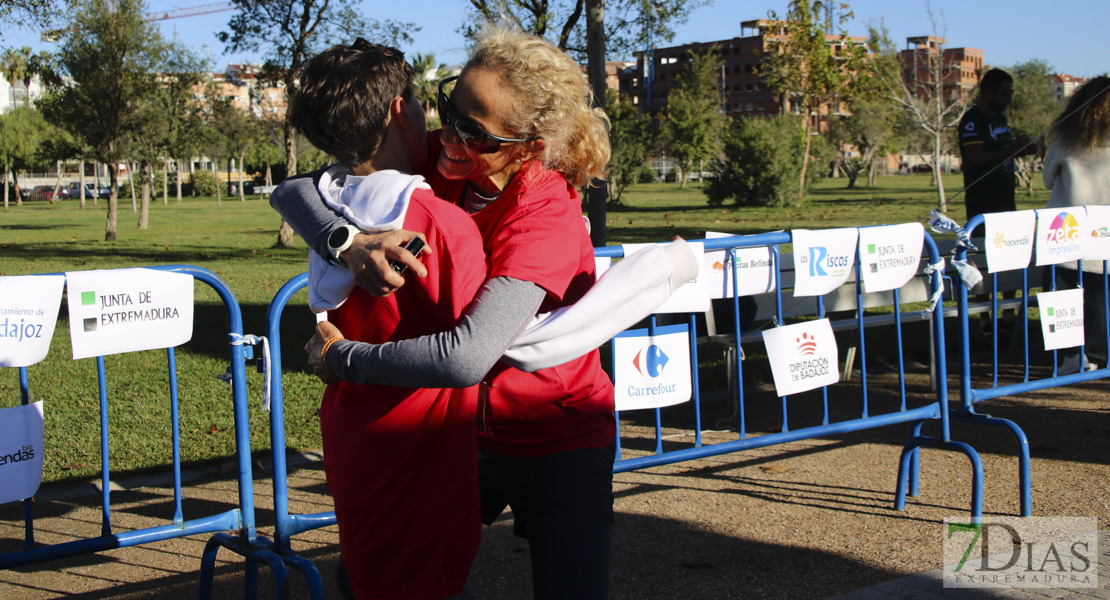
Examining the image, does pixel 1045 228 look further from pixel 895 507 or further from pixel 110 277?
pixel 110 277

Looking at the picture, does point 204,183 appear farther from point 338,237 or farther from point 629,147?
point 338,237

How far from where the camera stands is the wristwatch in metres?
1.67

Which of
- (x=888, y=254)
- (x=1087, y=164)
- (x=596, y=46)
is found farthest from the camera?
(x=596, y=46)

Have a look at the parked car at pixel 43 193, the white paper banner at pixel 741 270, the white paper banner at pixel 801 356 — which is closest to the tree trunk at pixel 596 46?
the white paper banner at pixel 741 270

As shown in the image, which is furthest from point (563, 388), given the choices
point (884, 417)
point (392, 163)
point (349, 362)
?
point (884, 417)

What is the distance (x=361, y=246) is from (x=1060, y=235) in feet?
14.2

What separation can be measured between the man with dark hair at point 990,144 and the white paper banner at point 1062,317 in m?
2.55

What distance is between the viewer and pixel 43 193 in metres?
77.0

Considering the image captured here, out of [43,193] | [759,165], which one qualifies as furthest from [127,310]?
[43,193]

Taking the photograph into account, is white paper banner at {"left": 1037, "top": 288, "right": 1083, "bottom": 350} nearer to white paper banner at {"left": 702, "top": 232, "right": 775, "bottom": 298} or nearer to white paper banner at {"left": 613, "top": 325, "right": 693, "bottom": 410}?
white paper banner at {"left": 702, "top": 232, "right": 775, "bottom": 298}

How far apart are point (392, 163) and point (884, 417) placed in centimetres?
302

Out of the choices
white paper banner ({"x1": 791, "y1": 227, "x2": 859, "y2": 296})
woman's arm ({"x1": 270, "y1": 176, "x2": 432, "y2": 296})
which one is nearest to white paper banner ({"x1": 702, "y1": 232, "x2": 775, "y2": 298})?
white paper banner ({"x1": 791, "y1": 227, "x2": 859, "y2": 296})

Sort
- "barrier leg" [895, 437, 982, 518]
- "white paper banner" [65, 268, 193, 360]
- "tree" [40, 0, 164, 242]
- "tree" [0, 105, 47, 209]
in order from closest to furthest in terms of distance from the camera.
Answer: "white paper banner" [65, 268, 193, 360], "barrier leg" [895, 437, 982, 518], "tree" [40, 0, 164, 242], "tree" [0, 105, 47, 209]

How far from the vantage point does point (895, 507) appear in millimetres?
4172
